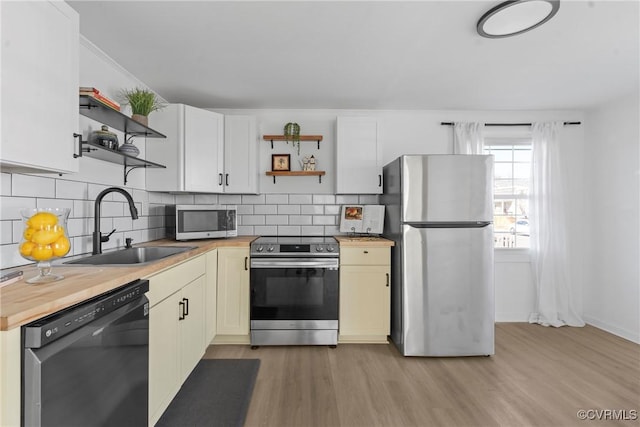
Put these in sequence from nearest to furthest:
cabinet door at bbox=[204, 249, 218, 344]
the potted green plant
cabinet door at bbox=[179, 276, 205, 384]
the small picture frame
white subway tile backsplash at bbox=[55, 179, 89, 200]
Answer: white subway tile backsplash at bbox=[55, 179, 89, 200] < cabinet door at bbox=[179, 276, 205, 384] < the potted green plant < cabinet door at bbox=[204, 249, 218, 344] < the small picture frame

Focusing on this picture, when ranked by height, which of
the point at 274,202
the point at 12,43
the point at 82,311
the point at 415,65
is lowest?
the point at 82,311

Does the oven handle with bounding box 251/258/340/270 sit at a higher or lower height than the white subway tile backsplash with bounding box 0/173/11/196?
lower

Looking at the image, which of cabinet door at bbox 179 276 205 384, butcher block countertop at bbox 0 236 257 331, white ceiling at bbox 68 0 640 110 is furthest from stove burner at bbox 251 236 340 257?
white ceiling at bbox 68 0 640 110

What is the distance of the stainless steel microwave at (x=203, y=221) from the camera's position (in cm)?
276

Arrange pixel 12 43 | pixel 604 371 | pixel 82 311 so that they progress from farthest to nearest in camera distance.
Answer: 1. pixel 604 371
2. pixel 12 43
3. pixel 82 311

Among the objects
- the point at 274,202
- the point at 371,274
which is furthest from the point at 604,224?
the point at 274,202

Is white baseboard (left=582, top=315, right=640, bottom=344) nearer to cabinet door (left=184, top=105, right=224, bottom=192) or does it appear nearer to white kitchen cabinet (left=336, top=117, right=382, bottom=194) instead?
white kitchen cabinet (left=336, top=117, right=382, bottom=194)

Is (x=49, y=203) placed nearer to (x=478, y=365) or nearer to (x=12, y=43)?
(x=12, y=43)

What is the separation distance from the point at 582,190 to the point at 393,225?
93.5 inches

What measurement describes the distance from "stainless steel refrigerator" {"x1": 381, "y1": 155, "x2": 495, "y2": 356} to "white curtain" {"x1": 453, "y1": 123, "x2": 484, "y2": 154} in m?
0.84

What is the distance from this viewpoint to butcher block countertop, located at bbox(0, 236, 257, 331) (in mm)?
865

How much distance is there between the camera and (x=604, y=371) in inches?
94.7

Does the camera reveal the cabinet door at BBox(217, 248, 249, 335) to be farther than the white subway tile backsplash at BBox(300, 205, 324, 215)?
No
